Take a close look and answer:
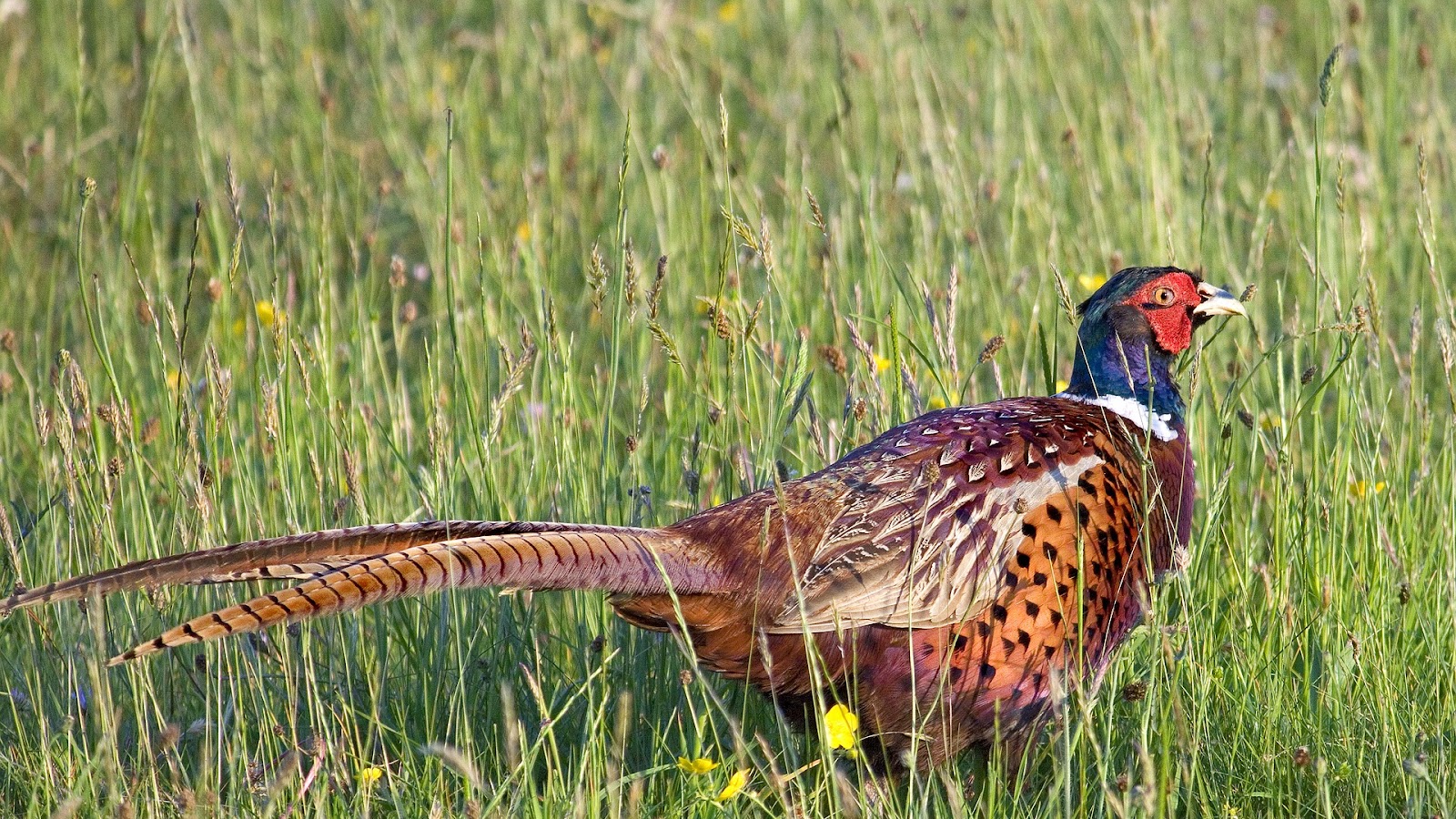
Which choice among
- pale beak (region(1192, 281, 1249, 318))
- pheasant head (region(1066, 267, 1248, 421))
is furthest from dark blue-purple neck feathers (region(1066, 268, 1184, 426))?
pale beak (region(1192, 281, 1249, 318))

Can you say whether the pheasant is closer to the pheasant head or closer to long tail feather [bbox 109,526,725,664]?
long tail feather [bbox 109,526,725,664]

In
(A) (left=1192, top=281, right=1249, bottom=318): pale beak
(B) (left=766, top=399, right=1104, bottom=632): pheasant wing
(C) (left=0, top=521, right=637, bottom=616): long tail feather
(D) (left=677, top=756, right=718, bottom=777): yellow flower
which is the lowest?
(D) (left=677, top=756, right=718, bottom=777): yellow flower

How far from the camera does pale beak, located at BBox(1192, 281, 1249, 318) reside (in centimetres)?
346

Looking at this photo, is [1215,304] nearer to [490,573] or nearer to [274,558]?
[490,573]

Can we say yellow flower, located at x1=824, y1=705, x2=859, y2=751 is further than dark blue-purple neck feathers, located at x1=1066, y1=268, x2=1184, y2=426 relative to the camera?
No

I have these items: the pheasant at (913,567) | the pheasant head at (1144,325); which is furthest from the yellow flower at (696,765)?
the pheasant head at (1144,325)

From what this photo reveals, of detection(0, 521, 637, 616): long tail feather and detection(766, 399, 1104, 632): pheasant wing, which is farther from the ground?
detection(0, 521, 637, 616): long tail feather

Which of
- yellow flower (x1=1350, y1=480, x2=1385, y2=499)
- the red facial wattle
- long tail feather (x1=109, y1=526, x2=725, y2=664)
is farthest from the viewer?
the red facial wattle

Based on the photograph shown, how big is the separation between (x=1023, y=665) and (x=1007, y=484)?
1.11 ft

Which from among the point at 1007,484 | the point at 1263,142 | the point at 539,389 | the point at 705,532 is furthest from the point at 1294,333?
the point at 1263,142

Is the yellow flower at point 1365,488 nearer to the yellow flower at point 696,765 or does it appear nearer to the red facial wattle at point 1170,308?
the red facial wattle at point 1170,308

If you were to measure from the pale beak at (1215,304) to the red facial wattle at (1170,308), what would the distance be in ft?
0.04

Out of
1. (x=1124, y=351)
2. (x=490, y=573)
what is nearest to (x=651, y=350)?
(x=1124, y=351)

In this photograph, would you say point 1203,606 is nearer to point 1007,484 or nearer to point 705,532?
point 1007,484
